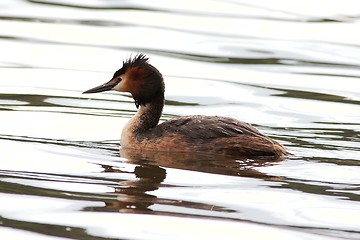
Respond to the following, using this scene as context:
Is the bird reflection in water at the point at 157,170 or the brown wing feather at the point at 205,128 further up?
the brown wing feather at the point at 205,128

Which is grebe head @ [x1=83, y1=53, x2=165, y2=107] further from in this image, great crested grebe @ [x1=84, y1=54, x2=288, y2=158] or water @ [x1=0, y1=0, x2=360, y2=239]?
water @ [x1=0, y1=0, x2=360, y2=239]

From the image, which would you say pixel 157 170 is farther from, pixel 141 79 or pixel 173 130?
pixel 141 79

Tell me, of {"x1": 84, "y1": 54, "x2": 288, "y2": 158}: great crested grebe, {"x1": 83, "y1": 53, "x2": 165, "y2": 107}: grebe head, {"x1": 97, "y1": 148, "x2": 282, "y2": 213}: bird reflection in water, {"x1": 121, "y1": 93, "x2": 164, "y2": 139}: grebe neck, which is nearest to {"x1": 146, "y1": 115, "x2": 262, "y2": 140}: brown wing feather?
{"x1": 84, "y1": 54, "x2": 288, "y2": 158}: great crested grebe

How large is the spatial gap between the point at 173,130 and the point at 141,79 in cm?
67

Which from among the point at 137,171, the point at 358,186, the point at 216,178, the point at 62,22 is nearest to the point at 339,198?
the point at 358,186

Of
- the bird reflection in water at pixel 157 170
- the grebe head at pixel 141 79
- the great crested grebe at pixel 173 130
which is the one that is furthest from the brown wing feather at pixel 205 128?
the grebe head at pixel 141 79

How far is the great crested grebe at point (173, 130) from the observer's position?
976cm

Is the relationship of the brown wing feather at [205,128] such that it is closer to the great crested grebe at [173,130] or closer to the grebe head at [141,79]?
the great crested grebe at [173,130]

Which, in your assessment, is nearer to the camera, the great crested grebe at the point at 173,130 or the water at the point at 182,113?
the water at the point at 182,113

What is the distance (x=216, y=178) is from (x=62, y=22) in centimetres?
837


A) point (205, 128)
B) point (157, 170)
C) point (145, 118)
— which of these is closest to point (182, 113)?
point (145, 118)

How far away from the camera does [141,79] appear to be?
10.4 meters

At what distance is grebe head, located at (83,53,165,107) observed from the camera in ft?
34.0

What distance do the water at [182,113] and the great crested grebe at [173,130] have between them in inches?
5.4
